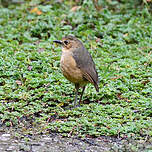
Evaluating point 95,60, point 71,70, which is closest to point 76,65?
point 71,70

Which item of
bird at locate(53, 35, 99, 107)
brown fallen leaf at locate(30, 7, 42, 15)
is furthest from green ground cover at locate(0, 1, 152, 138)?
bird at locate(53, 35, 99, 107)

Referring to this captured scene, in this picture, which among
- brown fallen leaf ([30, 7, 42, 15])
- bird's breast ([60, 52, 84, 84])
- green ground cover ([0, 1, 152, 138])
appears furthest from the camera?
brown fallen leaf ([30, 7, 42, 15])

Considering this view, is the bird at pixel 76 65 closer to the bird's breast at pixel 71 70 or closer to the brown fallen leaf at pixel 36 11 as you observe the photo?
the bird's breast at pixel 71 70

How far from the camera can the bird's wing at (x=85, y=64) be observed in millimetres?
6422

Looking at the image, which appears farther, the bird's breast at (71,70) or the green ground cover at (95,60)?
the bird's breast at (71,70)

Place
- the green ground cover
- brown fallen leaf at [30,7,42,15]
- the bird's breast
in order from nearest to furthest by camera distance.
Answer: the green ground cover, the bird's breast, brown fallen leaf at [30,7,42,15]

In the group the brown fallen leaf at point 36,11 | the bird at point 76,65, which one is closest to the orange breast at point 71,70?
the bird at point 76,65

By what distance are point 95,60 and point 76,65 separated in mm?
2086

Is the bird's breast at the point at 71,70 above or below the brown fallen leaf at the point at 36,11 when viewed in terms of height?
below

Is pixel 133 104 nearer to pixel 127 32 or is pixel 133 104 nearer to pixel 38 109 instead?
pixel 38 109

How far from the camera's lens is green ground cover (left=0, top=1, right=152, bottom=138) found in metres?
5.91

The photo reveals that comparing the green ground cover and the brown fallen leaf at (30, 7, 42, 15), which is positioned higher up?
the brown fallen leaf at (30, 7, 42, 15)

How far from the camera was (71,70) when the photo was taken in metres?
6.32

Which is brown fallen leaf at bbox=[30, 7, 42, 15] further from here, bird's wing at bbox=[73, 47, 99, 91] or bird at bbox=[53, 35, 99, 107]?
bird's wing at bbox=[73, 47, 99, 91]
